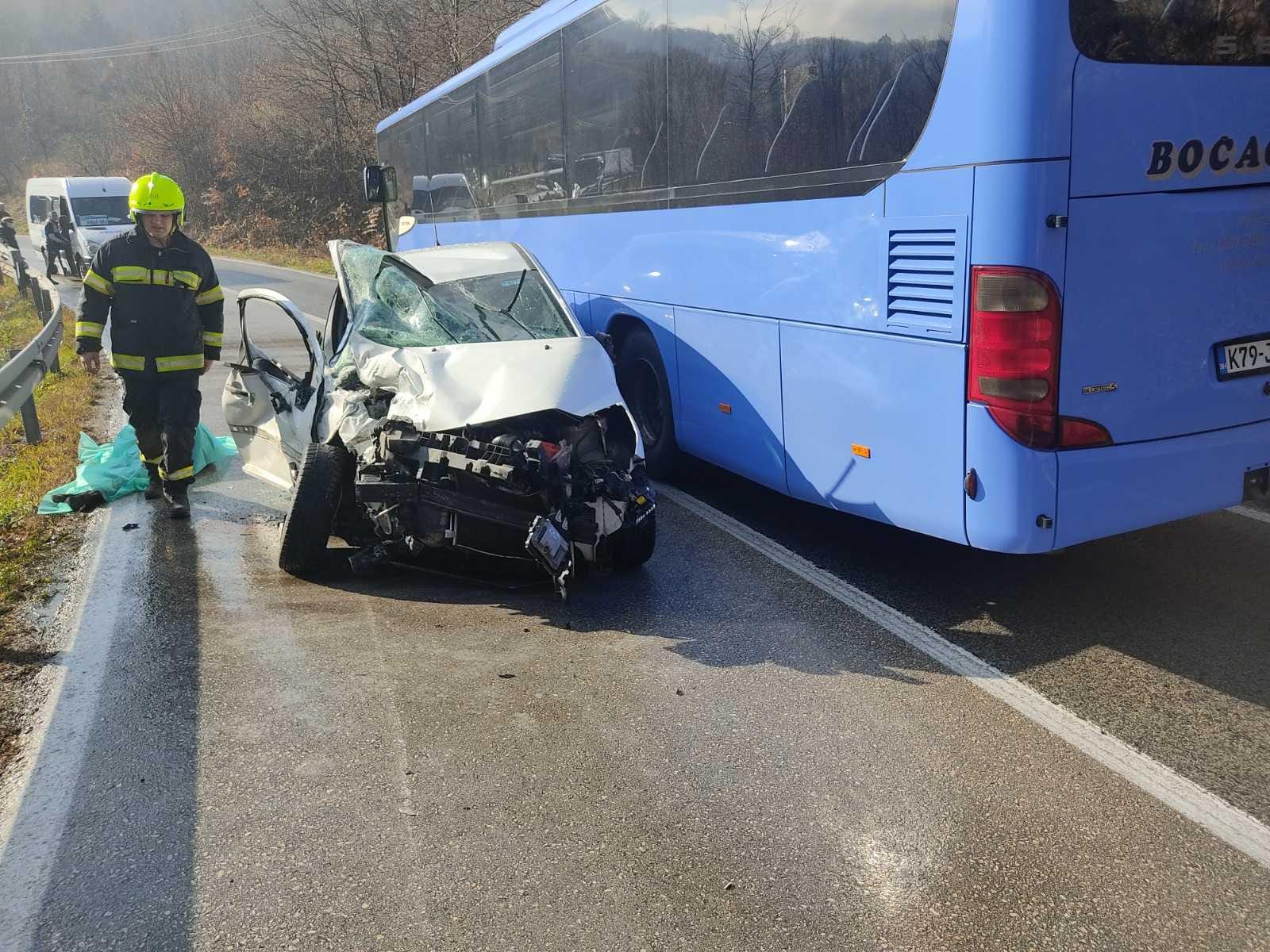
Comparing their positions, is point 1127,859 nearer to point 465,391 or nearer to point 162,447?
point 465,391

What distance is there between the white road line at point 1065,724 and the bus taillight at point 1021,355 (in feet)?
3.19

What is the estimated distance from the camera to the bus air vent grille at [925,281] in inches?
168

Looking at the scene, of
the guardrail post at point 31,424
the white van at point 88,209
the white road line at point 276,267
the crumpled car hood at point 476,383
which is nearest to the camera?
the crumpled car hood at point 476,383

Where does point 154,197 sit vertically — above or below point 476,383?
above

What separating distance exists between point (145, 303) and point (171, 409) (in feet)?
2.27

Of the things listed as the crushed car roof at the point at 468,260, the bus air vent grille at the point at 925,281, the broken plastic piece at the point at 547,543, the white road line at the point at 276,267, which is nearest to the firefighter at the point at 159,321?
the crushed car roof at the point at 468,260

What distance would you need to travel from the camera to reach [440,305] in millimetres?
6234

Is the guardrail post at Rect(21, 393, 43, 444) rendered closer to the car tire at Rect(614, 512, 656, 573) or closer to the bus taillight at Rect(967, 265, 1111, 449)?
the car tire at Rect(614, 512, 656, 573)

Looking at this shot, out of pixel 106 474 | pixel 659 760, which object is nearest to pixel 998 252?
pixel 659 760

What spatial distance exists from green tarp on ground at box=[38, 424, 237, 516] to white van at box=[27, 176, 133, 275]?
21.3 meters

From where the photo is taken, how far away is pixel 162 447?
23.4 ft

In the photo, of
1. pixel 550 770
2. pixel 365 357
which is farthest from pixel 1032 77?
pixel 365 357

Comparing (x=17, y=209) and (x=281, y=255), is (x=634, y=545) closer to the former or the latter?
(x=281, y=255)

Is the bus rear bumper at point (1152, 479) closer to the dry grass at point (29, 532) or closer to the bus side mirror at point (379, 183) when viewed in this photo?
the dry grass at point (29, 532)
